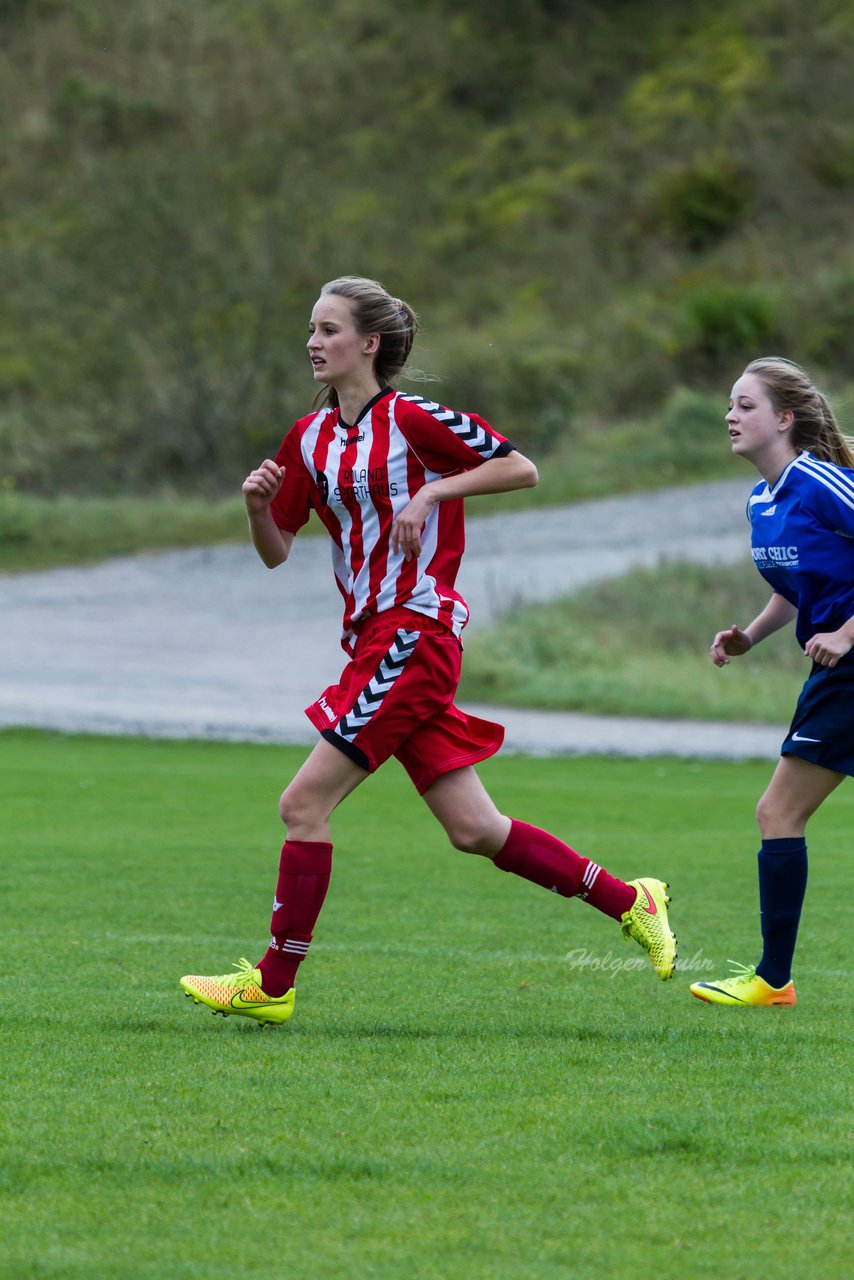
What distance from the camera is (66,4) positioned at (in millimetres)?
49719

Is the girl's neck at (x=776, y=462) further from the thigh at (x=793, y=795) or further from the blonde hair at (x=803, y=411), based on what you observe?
the thigh at (x=793, y=795)

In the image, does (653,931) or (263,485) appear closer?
(263,485)

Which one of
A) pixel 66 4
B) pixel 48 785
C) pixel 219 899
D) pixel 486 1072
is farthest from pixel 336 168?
pixel 486 1072

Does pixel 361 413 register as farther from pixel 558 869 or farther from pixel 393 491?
pixel 558 869

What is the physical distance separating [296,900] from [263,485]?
4.22ft

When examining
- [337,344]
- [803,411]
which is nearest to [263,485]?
[337,344]

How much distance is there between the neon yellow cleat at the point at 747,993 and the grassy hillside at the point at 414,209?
51.7ft

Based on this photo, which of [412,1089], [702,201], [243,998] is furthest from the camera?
[702,201]

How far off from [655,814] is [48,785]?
13.9 feet

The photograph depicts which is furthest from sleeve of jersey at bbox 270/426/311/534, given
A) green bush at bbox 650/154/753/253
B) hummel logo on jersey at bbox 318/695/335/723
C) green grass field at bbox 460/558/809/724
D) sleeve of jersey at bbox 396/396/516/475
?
green bush at bbox 650/154/753/253

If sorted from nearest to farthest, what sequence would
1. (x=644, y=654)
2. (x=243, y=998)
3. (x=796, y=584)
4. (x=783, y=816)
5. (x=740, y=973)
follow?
(x=243, y=998)
(x=796, y=584)
(x=783, y=816)
(x=740, y=973)
(x=644, y=654)

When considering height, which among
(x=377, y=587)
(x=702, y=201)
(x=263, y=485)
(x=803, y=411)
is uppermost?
(x=702, y=201)

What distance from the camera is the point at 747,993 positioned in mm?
5832

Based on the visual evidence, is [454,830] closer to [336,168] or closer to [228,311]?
[228,311]
